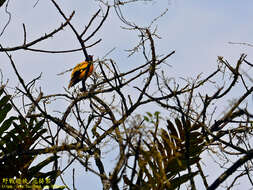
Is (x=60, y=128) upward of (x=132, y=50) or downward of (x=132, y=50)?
downward

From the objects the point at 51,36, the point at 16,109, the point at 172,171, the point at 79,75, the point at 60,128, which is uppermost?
the point at 79,75

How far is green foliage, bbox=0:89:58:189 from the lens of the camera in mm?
3225

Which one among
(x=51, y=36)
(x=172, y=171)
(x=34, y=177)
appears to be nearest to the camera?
(x=172, y=171)

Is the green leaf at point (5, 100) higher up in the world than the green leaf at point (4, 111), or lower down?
higher up

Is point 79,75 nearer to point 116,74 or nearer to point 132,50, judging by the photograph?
point 132,50

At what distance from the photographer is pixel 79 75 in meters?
6.65

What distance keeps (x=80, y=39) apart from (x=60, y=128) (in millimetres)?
755

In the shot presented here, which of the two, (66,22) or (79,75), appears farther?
(79,75)

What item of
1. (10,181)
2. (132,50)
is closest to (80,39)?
(132,50)

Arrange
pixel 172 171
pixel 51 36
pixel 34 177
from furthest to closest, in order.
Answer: pixel 34 177, pixel 51 36, pixel 172 171

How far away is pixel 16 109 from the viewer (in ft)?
11.3

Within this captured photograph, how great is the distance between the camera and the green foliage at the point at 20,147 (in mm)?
3225

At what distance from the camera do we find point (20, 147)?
129 inches

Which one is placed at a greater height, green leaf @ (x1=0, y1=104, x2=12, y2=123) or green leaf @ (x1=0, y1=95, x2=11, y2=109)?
green leaf @ (x1=0, y1=95, x2=11, y2=109)
